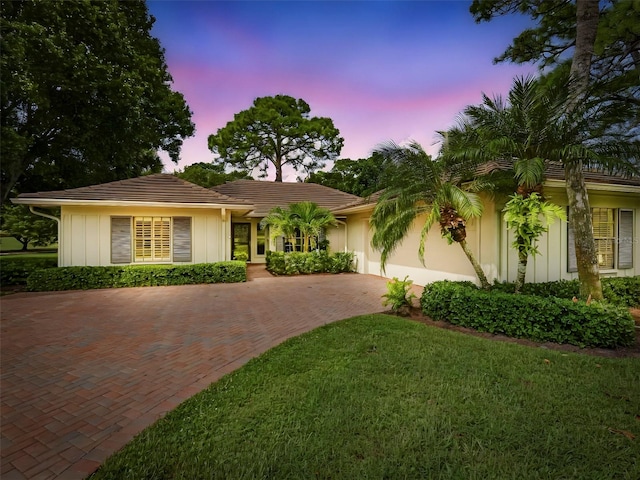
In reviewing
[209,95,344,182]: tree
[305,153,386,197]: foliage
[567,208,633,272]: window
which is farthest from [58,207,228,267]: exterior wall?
[209,95,344,182]: tree

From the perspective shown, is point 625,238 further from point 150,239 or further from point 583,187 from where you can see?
point 150,239

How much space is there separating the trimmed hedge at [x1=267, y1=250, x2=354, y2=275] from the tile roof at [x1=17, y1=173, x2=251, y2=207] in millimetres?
3050

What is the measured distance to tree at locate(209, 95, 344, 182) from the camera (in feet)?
100

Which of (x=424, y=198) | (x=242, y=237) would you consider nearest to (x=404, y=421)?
(x=424, y=198)

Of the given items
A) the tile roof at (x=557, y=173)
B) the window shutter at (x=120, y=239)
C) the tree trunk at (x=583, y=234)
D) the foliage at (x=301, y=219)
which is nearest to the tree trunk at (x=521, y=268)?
the tree trunk at (x=583, y=234)

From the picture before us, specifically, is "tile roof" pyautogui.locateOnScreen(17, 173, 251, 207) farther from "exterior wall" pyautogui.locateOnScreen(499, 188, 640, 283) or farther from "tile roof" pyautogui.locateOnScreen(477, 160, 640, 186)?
"exterior wall" pyautogui.locateOnScreen(499, 188, 640, 283)

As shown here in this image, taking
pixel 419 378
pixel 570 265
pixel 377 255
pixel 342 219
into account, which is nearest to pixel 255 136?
pixel 342 219

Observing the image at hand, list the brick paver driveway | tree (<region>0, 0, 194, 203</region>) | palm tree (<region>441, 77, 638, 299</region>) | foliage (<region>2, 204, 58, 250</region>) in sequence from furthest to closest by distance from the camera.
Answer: foliage (<region>2, 204, 58, 250</region>)
tree (<region>0, 0, 194, 203</region>)
palm tree (<region>441, 77, 638, 299</region>)
the brick paver driveway

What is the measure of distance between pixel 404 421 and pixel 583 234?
19.6 feet

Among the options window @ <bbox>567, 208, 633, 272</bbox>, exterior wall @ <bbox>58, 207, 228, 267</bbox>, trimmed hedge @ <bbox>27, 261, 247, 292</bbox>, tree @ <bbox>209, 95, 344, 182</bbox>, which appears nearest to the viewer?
window @ <bbox>567, 208, 633, 272</bbox>

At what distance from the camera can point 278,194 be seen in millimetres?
19969

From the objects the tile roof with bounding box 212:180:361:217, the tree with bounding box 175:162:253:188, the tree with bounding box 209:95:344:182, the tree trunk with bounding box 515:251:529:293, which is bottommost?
the tree trunk with bounding box 515:251:529:293

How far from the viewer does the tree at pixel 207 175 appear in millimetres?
23894

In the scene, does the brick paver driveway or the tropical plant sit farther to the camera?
the tropical plant
